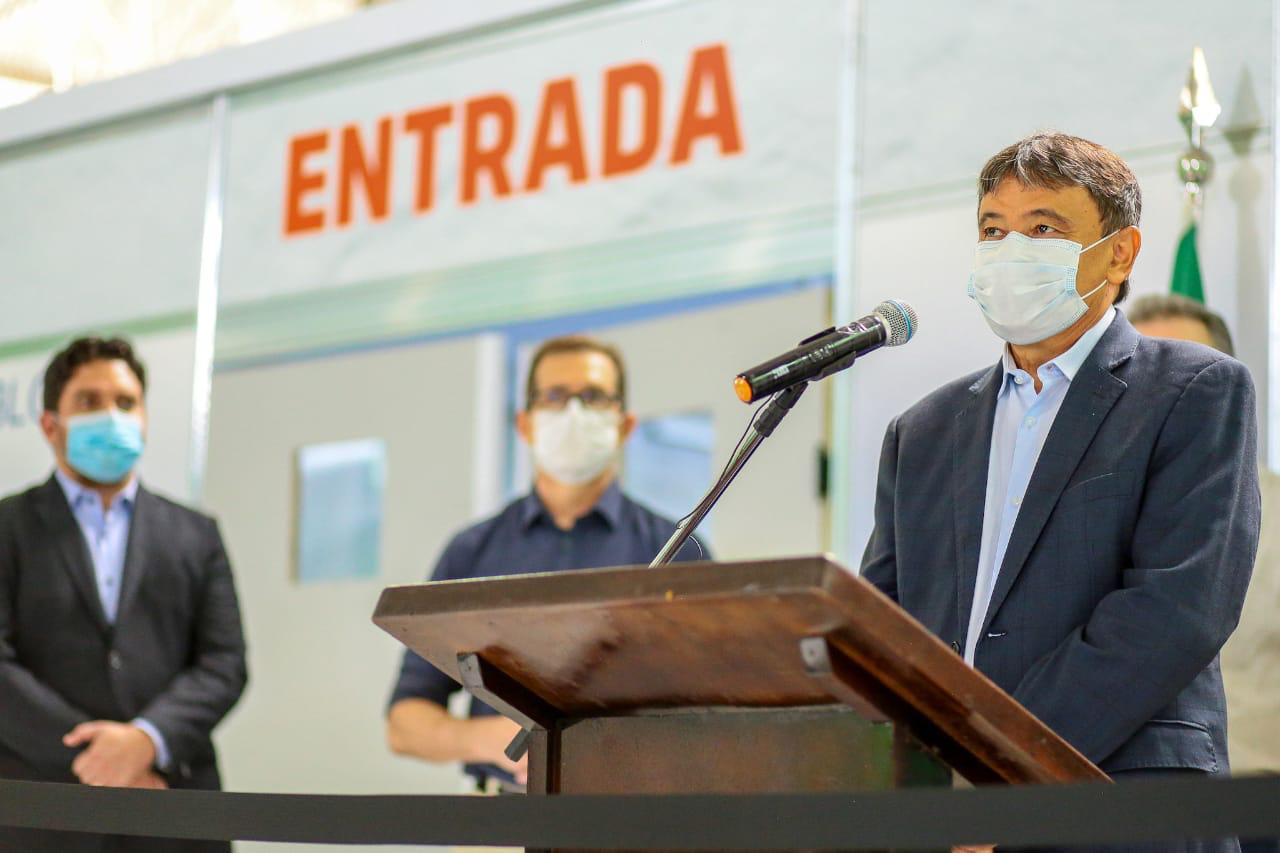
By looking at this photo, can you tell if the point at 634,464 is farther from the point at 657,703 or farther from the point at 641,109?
the point at 657,703

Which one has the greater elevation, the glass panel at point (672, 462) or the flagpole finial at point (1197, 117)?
the flagpole finial at point (1197, 117)

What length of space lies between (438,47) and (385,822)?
408 cm

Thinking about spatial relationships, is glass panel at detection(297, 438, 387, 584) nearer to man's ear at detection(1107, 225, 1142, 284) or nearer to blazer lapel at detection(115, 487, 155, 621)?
blazer lapel at detection(115, 487, 155, 621)

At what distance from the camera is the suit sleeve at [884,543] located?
233cm

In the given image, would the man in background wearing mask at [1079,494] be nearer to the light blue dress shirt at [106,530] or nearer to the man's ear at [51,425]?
the light blue dress shirt at [106,530]

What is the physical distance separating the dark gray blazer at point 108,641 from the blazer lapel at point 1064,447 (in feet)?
7.87

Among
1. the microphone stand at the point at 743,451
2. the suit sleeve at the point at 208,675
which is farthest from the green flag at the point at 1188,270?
the suit sleeve at the point at 208,675

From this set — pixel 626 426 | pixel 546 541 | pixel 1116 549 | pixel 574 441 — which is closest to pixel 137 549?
pixel 546 541

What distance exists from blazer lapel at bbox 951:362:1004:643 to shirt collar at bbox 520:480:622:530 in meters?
1.88

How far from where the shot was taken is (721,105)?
461 centimetres

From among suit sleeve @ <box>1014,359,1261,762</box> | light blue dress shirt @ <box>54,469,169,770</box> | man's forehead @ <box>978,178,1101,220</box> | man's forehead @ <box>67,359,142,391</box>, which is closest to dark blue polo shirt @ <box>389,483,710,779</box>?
light blue dress shirt @ <box>54,469,169,770</box>

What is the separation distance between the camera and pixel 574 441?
4156 mm

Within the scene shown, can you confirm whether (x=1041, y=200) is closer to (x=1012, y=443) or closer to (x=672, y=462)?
(x=1012, y=443)

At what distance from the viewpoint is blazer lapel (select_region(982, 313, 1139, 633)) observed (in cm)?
209
